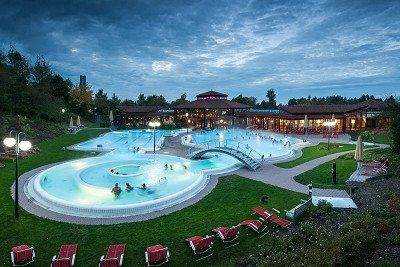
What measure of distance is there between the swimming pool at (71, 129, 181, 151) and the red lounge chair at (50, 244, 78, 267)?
Answer: 21148mm

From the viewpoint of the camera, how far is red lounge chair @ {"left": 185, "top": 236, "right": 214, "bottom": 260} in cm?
927

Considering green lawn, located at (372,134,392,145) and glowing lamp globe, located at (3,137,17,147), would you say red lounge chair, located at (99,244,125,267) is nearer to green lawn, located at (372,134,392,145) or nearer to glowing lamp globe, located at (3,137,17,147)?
glowing lamp globe, located at (3,137,17,147)

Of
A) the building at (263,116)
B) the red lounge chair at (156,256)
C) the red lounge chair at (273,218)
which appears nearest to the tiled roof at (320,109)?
the building at (263,116)

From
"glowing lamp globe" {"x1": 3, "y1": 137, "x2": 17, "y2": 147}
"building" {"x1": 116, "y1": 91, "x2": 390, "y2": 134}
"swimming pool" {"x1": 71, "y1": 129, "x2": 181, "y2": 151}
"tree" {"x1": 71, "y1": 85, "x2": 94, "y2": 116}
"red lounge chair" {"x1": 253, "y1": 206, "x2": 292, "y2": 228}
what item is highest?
"tree" {"x1": 71, "y1": 85, "x2": 94, "y2": 116}

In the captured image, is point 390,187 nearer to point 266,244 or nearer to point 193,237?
point 266,244

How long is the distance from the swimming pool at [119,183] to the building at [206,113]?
27.0 metres

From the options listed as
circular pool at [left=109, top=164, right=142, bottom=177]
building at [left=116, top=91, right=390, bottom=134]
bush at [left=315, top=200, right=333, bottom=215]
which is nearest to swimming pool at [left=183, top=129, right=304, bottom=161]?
building at [left=116, top=91, right=390, bottom=134]

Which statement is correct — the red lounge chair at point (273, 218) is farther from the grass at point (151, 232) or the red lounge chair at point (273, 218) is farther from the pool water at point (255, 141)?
the pool water at point (255, 141)

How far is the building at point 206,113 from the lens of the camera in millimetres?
53281

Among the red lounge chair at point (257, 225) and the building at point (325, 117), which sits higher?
the building at point (325, 117)

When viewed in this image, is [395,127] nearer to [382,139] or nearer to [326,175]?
[326,175]

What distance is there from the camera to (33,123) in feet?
128

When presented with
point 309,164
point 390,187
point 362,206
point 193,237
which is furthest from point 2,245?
point 309,164

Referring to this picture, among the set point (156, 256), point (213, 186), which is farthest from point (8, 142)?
point (213, 186)
